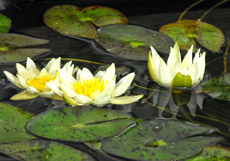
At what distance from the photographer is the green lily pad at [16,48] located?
104 inches

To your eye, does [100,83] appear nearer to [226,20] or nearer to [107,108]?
[107,108]

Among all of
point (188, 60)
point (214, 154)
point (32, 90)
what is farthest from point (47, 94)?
point (214, 154)

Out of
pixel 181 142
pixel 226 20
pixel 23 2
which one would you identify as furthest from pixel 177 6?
pixel 181 142

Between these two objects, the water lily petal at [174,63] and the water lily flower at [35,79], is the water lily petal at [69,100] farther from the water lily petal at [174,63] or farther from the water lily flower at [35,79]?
the water lily petal at [174,63]

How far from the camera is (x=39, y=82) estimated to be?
2.22 m

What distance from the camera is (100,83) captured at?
2.20m

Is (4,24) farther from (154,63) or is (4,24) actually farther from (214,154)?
(214,154)

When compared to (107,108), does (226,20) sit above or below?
above

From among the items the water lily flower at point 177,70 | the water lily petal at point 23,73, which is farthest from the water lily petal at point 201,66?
the water lily petal at point 23,73

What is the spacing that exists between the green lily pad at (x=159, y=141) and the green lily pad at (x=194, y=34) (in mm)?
960

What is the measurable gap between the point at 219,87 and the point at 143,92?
0.42 meters

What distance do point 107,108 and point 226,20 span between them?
5.21 ft

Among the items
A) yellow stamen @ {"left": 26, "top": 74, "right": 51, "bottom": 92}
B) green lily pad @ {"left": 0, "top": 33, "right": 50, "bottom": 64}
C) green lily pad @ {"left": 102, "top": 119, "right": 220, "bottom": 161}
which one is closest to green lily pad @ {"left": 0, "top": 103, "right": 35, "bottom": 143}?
yellow stamen @ {"left": 26, "top": 74, "right": 51, "bottom": 92}

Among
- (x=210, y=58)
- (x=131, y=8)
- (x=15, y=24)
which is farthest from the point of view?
(x=131, y=8)
